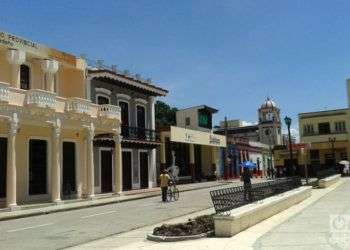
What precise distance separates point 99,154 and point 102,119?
4697 mm

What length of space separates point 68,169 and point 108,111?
4208 millimetres

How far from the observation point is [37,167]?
1233 inches

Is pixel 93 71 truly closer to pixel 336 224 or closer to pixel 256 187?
pixel 256 187

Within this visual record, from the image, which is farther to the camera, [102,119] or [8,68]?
[102,119]

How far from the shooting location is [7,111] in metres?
26.5

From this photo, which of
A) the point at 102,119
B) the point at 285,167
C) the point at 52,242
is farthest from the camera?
the point at 285,167

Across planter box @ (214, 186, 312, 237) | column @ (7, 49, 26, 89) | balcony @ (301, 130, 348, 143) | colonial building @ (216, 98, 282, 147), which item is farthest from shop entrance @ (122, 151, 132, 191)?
colonial building @ (216, 98, 282, 147)

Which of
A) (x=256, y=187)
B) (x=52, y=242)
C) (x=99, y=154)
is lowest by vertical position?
(x=52, y=242)

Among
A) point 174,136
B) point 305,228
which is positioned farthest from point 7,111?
point 174,136

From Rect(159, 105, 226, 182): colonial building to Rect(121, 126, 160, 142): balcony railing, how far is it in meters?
1.87

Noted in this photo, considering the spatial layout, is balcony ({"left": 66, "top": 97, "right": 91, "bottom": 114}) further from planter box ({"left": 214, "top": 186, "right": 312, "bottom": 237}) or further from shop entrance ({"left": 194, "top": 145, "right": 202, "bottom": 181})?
shop entrance ({"left": 194, "top": 145, "right": 202, "bottom": 181})

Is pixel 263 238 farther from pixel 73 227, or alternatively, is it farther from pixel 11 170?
pixel 11 170

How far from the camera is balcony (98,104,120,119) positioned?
111 feet

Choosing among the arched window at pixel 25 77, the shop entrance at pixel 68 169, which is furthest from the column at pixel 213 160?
the arched window at pixel 25 77
